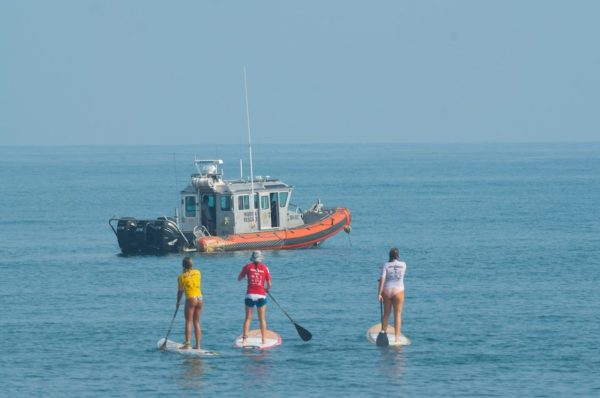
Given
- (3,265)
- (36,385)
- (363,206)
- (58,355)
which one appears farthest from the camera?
(363,206)

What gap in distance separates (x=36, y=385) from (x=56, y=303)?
11420mm

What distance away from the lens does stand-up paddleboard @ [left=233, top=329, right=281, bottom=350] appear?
25.1m

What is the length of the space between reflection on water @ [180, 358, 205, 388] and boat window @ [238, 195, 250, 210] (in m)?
22.2

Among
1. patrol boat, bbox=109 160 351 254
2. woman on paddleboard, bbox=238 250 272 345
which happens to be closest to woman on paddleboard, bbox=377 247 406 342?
woman on paddleboard, bbox=238 250 272 345

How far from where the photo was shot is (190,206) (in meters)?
46.6

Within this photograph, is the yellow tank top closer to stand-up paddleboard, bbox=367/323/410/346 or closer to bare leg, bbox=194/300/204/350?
bare leg, bbox=194/300/204/350

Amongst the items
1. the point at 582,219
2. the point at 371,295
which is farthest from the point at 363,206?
the point at 371,295

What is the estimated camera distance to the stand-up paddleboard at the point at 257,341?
25094mm

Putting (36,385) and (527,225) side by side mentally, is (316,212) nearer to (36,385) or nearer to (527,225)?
(527,225)

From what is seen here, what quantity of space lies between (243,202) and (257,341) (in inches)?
835

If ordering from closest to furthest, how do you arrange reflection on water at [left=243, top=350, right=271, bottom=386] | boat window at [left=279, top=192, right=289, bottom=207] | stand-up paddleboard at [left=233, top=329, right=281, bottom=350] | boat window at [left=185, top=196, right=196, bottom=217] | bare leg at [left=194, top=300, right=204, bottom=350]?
reflection on water at [left=243, top=350, right=271, bottom=386] < bare leg at [left=194, top=300, right=204, bottom=350] < stand-up paddleboard at [left=233, top=329, right=281, bottom=350] < boat window at [left=185, top=196, right=196, bottom=217] < boat window at [left=279, top=192, right=289, bottom=207]

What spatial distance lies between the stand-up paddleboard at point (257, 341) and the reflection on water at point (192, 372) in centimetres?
129

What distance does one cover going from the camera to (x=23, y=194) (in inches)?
4075

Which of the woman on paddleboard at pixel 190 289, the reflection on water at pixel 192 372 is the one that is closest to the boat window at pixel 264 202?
the woman on paddleboard at pixel 190 289
